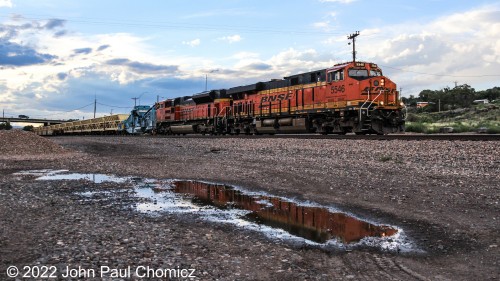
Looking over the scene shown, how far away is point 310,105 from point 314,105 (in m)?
0.43

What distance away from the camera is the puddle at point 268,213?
525cm

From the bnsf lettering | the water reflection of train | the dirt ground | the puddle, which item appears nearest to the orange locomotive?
the bnsf lettering

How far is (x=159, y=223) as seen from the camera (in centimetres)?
581

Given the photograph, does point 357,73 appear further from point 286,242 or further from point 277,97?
point 286,242

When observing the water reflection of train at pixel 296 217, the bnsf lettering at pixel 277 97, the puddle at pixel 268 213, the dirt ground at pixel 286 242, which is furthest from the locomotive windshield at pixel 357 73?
the water reflection of train at pixel 296 217

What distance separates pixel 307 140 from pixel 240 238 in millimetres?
15351

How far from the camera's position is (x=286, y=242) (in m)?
5.01

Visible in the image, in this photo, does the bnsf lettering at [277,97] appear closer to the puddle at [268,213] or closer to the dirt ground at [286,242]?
the dirt ground at [286,242]

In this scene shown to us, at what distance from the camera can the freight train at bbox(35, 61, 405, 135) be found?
2114cm

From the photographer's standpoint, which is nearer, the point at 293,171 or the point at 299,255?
the point at 299,255

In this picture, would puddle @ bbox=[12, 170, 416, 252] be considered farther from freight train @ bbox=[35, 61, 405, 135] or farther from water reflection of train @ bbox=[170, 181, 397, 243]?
freight train @ bbox=[35, 61, 405, 135]

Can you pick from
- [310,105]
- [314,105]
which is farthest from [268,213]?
[310,105]

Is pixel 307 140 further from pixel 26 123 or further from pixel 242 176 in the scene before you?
pixel 26 123

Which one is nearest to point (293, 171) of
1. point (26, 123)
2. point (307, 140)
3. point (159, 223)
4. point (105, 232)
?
point (159, 223)
